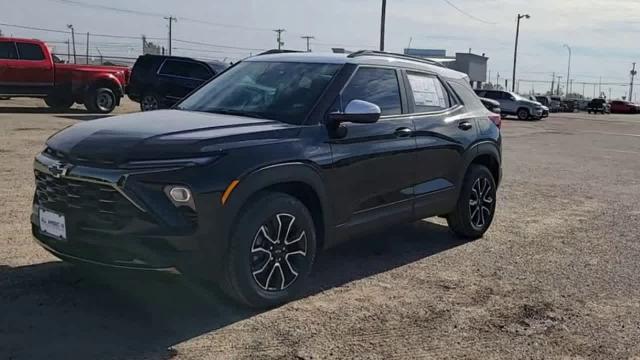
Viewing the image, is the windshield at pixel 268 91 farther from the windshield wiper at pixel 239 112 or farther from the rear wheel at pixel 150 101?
the rear wheel at pixel 150 101

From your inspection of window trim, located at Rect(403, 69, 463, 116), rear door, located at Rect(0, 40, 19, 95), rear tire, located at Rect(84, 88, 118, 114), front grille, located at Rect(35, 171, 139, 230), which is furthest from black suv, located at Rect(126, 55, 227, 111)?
front grille, located at Rect(35, 171, 139, 230)

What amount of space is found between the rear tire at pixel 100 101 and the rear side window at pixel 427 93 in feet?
52.7

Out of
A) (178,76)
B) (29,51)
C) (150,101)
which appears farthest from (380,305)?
(29,51)

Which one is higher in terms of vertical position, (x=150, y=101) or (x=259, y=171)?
(x=150, y=101)

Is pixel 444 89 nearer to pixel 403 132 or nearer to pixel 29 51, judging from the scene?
pixel 403 132

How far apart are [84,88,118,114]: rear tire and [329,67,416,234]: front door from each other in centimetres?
1639

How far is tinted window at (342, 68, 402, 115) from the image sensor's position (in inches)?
206

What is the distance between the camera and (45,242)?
4336mm

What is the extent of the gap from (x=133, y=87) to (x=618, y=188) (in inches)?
530

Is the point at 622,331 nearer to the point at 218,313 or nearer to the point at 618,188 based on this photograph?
the point at 218,313

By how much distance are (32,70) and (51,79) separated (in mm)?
579

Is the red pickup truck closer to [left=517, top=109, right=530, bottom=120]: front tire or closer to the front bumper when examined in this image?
the front bumper

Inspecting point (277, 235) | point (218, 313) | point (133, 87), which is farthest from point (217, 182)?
point (133, 87)

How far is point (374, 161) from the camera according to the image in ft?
17.0
